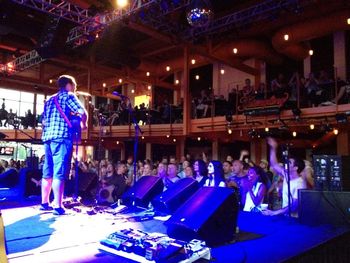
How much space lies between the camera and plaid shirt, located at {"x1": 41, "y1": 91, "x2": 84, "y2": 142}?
11.1 feet

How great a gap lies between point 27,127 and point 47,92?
14.4ft

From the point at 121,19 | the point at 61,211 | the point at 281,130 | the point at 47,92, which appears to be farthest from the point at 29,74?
the point at 61,211

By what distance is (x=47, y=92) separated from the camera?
62.9ft

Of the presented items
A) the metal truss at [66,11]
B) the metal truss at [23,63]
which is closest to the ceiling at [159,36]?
the metal truss at [66,11]

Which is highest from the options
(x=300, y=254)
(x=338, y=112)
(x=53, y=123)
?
(x=338, y=112)

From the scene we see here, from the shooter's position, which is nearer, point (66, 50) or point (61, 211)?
point (61, 211)

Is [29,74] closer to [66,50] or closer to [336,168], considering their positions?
[66,50]

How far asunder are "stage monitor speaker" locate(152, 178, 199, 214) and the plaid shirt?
1.20 metres

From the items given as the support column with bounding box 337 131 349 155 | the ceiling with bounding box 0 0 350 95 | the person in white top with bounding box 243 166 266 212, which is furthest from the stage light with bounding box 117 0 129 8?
the support column with bounding box 337 131 349 155

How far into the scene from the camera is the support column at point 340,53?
11352 millimetres

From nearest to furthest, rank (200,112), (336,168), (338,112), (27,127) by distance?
(336,168), (338,112), (200,112), (27,127)

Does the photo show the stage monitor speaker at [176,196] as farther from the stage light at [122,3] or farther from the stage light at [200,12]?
the stage light at [122,3]

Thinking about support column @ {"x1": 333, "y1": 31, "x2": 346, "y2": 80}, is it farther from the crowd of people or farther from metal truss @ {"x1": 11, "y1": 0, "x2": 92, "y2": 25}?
metal truss @ {"x1": 11, "y1": 0, "x2": 92, "y2": 25}

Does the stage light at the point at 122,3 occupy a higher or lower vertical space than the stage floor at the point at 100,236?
higher
